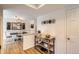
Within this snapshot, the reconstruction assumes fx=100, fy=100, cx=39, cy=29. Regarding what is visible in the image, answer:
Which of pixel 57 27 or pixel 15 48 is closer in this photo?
pixel 15 48

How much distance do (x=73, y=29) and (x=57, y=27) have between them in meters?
0.30

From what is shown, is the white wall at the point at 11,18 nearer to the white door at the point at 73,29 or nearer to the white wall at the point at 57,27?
the white wall at the point at 57,27

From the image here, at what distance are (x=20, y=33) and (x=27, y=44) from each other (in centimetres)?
27

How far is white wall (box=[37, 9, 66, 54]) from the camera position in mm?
1850

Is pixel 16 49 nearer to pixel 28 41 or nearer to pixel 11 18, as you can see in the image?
pixel 28 41

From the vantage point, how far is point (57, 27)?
1966mm

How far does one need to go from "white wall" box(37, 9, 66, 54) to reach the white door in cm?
10

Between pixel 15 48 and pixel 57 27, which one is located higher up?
pixel 57 27

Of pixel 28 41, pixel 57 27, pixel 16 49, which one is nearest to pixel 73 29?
pixel 57 27

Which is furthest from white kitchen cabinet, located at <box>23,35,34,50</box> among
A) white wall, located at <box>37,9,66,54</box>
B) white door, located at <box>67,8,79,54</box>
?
white door, located at <box>67,8,79,54</box>

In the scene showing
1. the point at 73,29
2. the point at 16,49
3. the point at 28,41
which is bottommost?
the point at 16,49

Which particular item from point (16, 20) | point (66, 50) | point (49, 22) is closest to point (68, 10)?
point (49, 22)

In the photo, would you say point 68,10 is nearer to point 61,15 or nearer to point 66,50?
point 61,15

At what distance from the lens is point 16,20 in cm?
183
